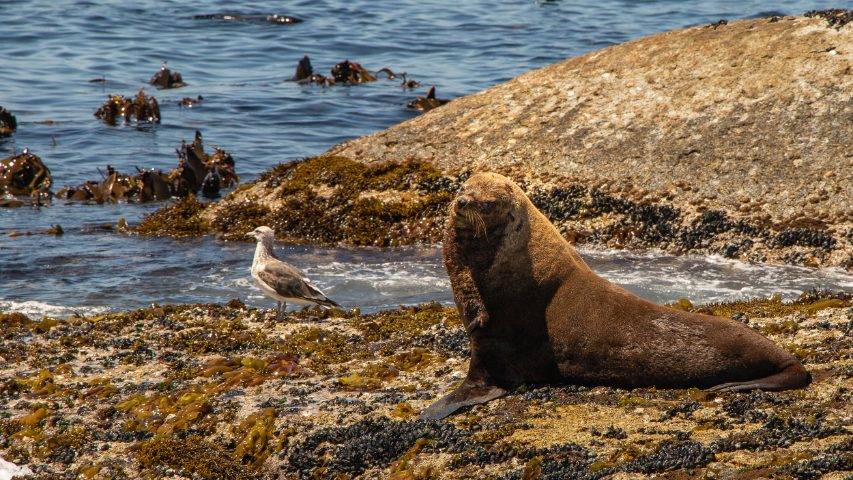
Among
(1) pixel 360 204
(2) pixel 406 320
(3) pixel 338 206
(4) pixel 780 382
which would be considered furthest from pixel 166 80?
(4) pixel 780 382

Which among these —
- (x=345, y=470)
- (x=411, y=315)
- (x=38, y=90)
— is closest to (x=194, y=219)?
(x=411, y=315)

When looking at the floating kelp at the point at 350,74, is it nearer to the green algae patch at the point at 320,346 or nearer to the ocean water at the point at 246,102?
the ocean water at the point at 246,102

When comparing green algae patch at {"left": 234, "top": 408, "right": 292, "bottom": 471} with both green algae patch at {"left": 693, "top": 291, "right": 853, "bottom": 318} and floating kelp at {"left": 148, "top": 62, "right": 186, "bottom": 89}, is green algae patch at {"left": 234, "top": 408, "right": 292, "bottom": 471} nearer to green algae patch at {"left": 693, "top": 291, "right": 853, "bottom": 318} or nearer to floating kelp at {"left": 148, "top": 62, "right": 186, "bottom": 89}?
green algae patch at {"left": 693, "top": 291, "right": 853, "bottom": 318}

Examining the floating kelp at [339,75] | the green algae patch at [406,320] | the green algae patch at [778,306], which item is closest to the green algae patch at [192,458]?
the green algae patch at [406,320]

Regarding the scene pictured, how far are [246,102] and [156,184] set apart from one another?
738 cm

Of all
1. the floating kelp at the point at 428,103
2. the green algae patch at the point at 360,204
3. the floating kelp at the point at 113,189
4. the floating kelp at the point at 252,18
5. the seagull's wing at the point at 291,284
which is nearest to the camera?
the seagull's wing at the point at 291,284

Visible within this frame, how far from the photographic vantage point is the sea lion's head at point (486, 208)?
744 centimetres

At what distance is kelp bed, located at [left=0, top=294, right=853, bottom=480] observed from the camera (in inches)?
241

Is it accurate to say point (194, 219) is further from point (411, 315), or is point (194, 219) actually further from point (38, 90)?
point (38, 90)

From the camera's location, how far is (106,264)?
43.3ft

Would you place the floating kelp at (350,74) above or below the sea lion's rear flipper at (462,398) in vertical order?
below

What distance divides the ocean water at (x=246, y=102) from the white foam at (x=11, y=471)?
13.7 ft

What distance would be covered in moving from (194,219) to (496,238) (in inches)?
300

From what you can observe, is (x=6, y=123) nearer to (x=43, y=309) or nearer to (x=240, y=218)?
(x=240, y=218)
